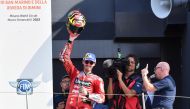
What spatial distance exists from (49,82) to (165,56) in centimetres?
230

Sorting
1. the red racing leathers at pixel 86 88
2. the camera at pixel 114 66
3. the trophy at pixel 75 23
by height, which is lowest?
the red racing leathers at pixel 86 88

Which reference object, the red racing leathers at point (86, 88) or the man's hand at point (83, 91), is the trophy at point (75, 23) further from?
the man's hand at point (83, 91)

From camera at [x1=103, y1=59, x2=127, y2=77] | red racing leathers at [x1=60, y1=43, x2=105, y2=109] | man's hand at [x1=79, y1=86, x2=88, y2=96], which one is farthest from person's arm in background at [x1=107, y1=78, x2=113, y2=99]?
man's hand at [x1=79, y1=86, x2=88, y2=96]

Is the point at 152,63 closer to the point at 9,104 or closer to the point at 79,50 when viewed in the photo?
the point at 79,50

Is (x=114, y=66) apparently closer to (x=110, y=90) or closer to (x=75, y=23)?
(x=110, y=90)

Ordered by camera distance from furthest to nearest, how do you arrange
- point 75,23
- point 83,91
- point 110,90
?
point 75,23 → point 110,90 → point 83,91

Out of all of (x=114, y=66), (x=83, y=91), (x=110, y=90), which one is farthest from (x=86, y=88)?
(x=114, y=66)

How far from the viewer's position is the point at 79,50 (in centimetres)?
827

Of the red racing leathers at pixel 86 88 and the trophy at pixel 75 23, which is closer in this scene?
the red racing leathers at pixel 86 88

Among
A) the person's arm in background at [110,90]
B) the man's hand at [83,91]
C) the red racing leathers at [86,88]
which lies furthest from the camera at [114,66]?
the man's hand at [83,91]

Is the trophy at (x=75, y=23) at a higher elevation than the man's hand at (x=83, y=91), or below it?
higher

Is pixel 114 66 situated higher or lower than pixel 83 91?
higher

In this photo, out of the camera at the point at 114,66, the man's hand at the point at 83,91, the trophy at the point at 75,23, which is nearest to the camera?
the man's hand at the point at 83,91

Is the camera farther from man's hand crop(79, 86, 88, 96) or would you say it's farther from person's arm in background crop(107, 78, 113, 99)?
man's hand crop(79, 86, 88, 96)
